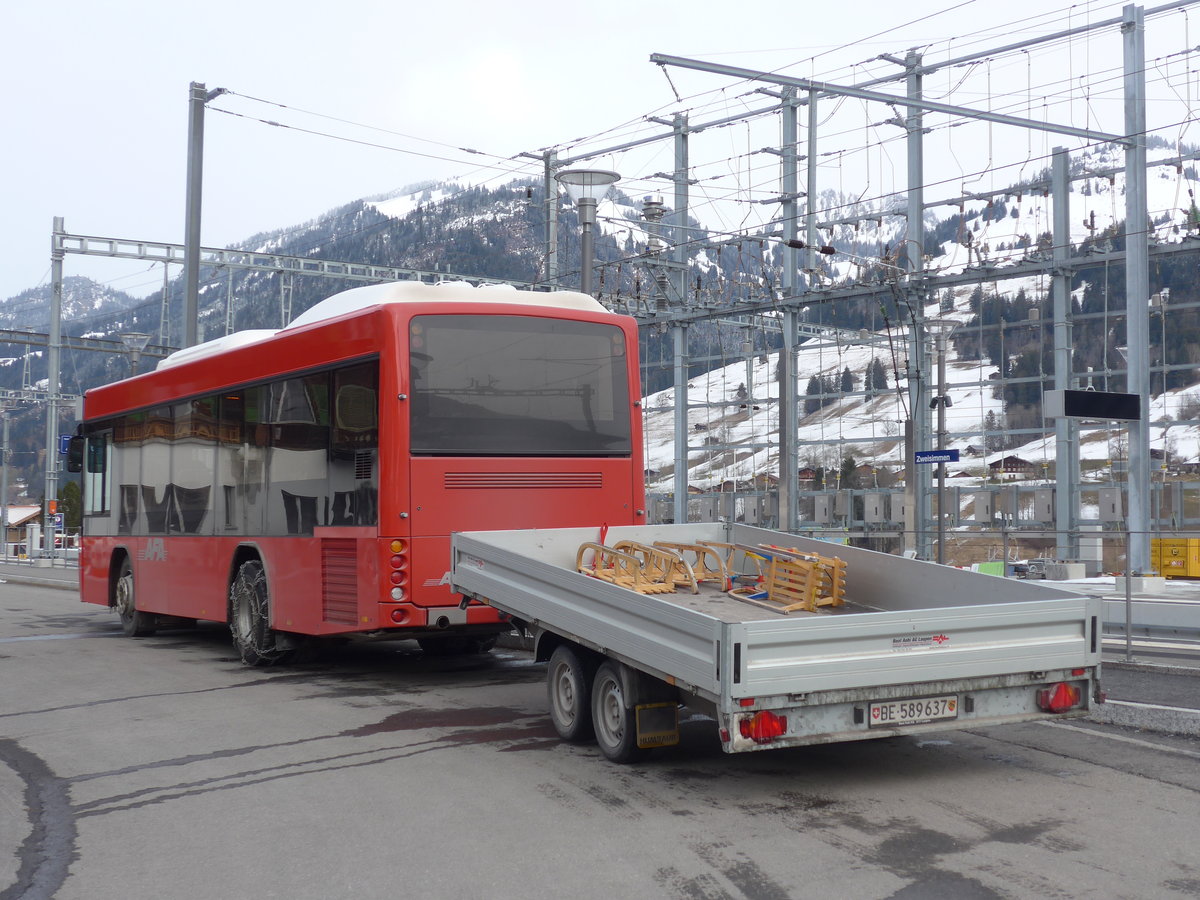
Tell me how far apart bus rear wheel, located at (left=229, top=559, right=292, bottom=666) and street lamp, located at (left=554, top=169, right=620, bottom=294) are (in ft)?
25.0

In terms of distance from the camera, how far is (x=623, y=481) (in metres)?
A: 12.2

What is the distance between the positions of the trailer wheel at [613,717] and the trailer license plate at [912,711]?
4.80ft

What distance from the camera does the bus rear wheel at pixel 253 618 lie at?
515 inches

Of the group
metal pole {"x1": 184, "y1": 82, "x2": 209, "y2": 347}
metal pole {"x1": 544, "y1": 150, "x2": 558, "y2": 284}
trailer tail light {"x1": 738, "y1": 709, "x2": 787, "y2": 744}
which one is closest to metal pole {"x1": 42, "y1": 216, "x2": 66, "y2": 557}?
metal pole {"x1": 544, "y1": 150, "x2": 558, "y2": 284}

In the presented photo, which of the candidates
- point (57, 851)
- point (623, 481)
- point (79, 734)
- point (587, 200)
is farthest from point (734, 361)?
point (57, 851)

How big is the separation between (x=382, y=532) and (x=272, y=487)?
2.27 m

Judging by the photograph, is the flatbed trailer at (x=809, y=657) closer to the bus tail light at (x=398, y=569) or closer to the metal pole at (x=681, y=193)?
the bus tail light at (x=398, y=569)

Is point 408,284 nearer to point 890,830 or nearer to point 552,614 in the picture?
point 552,614

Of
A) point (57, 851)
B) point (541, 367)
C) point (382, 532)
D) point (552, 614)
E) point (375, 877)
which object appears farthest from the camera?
point (541, 367)

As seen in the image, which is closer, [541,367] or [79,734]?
[79,734]

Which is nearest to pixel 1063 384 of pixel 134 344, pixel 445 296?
pixel 445 296

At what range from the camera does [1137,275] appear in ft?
92.1

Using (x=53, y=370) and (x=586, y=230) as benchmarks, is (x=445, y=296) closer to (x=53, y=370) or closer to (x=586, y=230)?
(x=586, y=230)

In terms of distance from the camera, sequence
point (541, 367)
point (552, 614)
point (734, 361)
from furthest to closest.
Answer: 1. point (734, 361)
2. point (541, 367)
3. point (552, 614)
